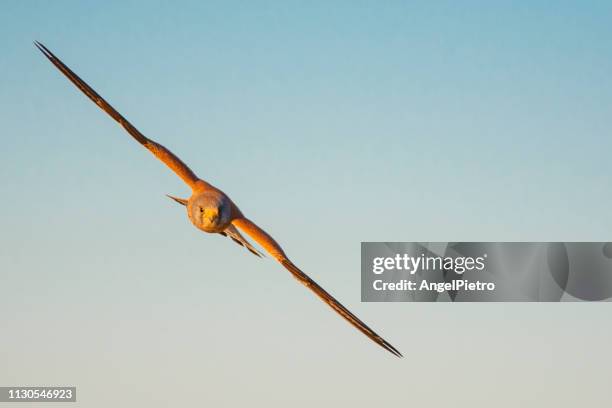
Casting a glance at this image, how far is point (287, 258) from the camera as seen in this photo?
4141 cm

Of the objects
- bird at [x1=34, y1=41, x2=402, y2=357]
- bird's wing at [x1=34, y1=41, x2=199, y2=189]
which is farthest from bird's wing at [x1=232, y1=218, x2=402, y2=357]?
bird's wing at [x1=34, y1=41, x2=199, y2=189]

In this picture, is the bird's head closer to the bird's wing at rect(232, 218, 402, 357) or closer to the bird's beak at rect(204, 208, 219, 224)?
the bird's beak at rect(204, 208, 219, 224)

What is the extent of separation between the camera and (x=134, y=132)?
139 ft

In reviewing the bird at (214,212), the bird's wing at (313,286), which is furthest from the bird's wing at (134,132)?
the bird's wing at (313,286)

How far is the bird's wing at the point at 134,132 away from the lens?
1657 inches

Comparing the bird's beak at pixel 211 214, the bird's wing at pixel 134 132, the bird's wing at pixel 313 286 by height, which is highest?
the bird's wing at pixel 134 132

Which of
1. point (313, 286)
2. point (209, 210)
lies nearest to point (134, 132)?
point (209, 210)

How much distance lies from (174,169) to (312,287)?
249 inches

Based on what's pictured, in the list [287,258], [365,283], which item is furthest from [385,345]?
[365,283]

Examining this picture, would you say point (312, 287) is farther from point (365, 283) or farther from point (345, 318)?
point (365, 283)

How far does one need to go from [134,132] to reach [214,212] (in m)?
4.38

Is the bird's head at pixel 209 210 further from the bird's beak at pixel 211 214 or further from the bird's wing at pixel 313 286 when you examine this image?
the bird's wing at pixel 313 286

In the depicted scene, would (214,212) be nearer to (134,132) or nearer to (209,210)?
(209,210)

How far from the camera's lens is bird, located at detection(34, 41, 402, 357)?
133ft
